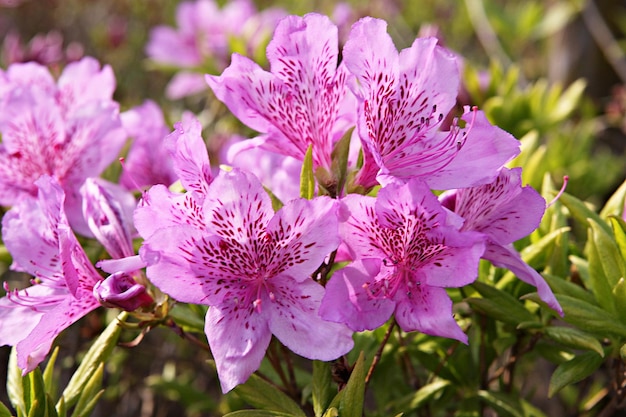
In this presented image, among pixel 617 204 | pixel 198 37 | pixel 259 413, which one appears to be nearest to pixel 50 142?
pixel 259 413

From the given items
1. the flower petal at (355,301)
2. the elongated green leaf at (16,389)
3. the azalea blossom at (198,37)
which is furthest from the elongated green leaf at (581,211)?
the azalea blossom at (198,37)

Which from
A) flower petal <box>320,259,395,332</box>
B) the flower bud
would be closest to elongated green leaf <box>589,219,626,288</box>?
flower petal <box>320,259,395,332</box>

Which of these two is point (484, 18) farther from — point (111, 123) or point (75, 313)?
point (75, 313)

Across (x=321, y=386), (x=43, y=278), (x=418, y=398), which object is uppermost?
(x=43, y=278)

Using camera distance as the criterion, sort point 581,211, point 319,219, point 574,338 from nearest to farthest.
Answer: point 319,219
point 574,338
point 581,211

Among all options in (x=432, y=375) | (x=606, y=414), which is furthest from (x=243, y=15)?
(x=606, y=414)

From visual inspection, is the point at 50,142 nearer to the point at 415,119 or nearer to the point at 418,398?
the point at 415,119

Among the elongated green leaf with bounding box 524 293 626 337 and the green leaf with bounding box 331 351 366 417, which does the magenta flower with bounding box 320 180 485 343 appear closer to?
the green leaf with bounding box 331 351 366 417
